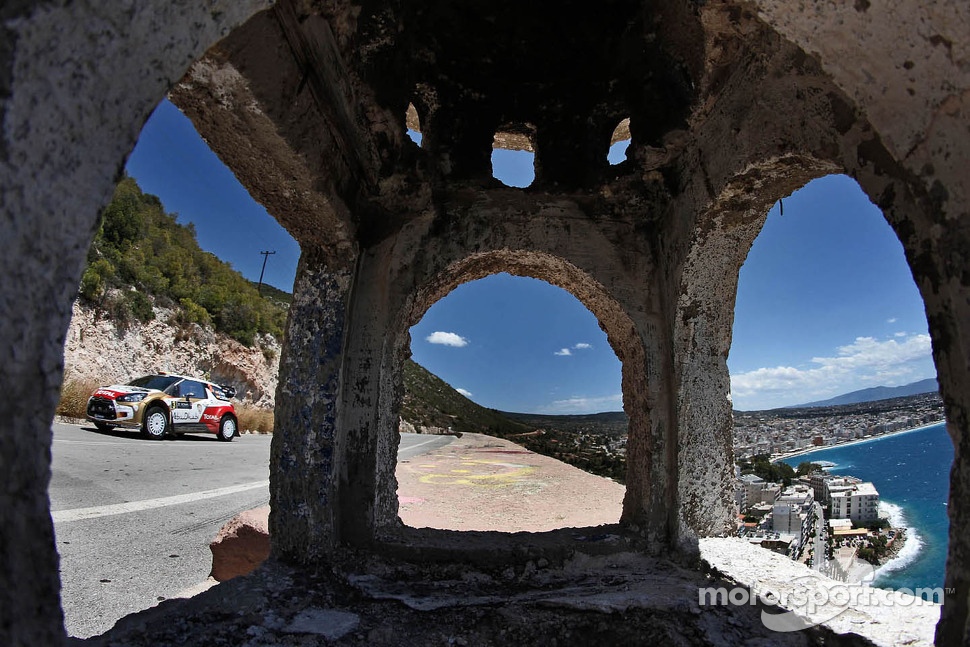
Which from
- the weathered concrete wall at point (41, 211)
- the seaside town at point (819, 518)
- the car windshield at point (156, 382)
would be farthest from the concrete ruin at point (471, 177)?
the car windshield at point (156, 382)

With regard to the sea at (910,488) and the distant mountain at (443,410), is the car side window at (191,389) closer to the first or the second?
the sea at (910,488)

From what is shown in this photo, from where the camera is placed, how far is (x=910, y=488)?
393 inches

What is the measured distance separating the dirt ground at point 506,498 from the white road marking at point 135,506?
7.29 feet

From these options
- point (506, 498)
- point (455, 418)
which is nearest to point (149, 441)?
point (506, 498)

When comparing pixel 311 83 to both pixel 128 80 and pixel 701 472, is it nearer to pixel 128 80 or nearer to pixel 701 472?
pixel 128 80

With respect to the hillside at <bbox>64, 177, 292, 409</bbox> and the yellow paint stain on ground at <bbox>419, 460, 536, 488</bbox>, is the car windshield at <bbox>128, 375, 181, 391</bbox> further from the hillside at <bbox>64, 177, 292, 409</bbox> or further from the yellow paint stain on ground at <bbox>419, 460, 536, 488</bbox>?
the yellow paint stain on ground at <bbox>419, 460, 536, 488</bbox>

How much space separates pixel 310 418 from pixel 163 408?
1008 cm

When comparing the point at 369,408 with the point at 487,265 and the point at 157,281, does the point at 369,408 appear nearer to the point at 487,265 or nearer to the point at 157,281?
the point at 487,265

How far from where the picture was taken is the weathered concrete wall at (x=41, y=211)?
100 centimetres

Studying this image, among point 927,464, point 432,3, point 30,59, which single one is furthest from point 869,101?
point 927,464

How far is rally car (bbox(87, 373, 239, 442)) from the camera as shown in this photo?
10.7 meters

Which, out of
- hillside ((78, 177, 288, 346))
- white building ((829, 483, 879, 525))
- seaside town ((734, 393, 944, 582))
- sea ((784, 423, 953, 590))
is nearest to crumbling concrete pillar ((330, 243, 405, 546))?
seaside town ((734, 393, 944, 582))

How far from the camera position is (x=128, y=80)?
1236 millimetres

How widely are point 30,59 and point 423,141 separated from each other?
3500mm
